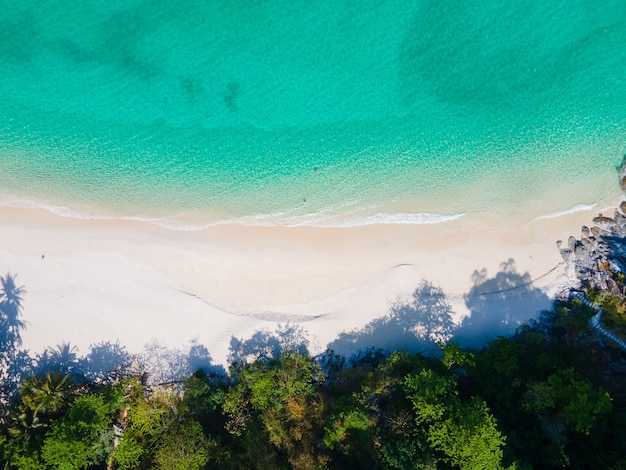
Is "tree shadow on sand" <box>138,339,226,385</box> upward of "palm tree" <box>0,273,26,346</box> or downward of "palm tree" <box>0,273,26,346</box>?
downward

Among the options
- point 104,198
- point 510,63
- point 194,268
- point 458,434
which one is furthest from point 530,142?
point 104,198

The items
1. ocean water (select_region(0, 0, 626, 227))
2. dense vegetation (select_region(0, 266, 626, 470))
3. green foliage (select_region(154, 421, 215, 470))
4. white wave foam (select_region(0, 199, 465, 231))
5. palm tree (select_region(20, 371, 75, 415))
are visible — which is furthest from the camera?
ocean water (select_region(0, 0, 626, 227))

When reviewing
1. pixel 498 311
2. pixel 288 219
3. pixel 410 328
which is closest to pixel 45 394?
pixel 288 219

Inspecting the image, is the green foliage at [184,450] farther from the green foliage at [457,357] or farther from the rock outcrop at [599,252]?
the rock outcrop at [599,252]

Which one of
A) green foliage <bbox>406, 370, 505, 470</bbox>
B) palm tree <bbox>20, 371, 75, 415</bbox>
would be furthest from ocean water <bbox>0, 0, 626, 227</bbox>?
palm tree <bbox>20, 371, 75, 415</bbox>

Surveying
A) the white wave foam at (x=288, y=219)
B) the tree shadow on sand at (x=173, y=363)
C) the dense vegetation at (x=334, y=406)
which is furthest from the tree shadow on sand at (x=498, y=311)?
the tree shadow on sand at (x=173, y=363)

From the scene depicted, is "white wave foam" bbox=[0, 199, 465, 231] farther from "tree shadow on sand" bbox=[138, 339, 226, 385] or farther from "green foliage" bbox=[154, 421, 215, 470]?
"green foliage" bbox=[154, 421, 215, 470]
